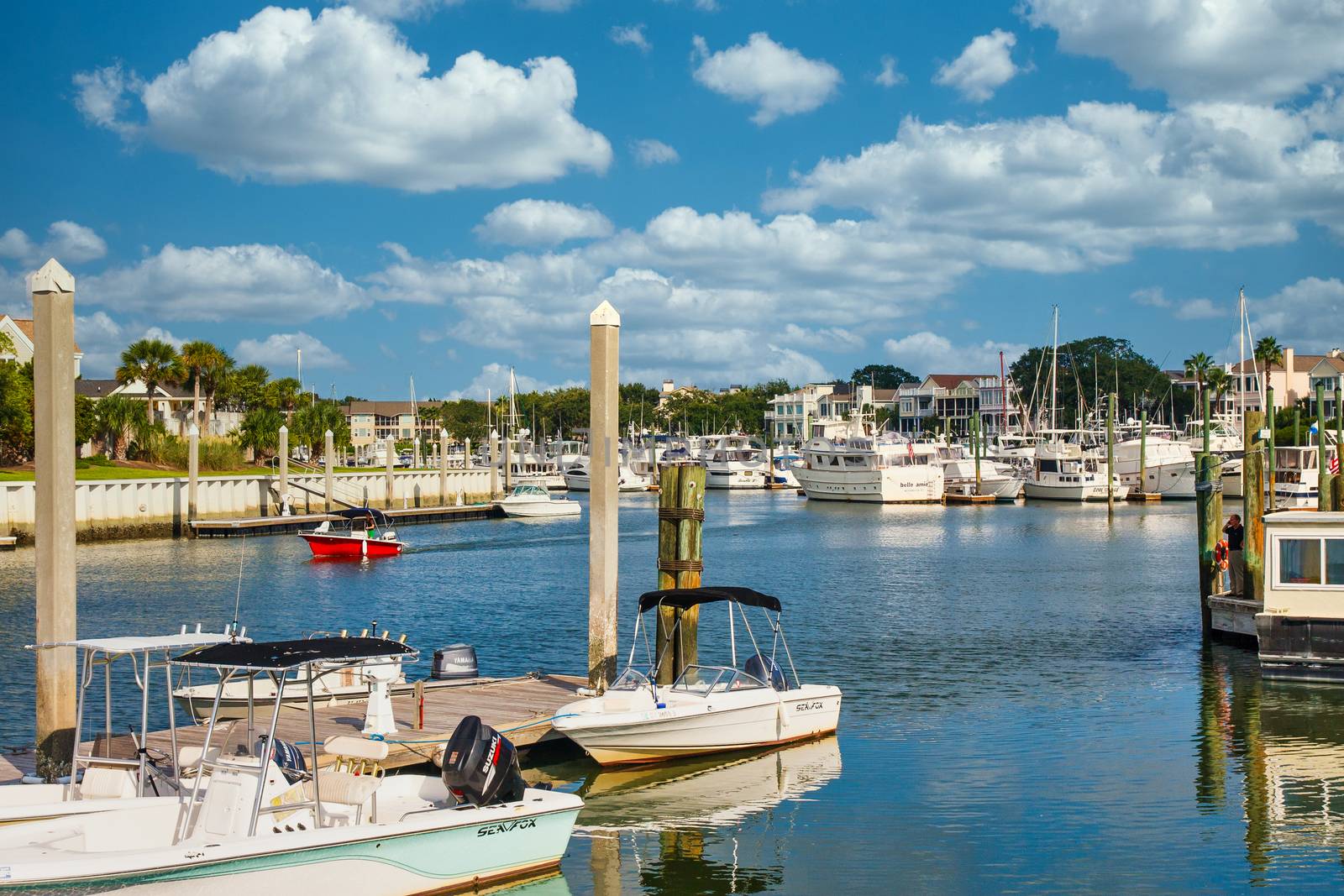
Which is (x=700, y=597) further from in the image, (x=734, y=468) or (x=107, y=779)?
(x=734, y=468)

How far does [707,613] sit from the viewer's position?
37750mm

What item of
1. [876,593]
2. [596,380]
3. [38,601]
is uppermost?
[596,380]

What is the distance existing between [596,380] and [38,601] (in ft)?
28.6

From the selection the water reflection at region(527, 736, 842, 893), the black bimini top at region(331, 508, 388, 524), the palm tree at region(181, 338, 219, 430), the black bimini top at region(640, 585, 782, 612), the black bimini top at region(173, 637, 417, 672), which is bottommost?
the water reflection at region(527, 736, 842, 893)

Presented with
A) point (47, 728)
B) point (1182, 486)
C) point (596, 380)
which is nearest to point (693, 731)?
point (596, 380)

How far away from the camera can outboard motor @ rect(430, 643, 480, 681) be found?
74.3ft

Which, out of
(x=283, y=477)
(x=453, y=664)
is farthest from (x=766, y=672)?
(x=283, y=477)

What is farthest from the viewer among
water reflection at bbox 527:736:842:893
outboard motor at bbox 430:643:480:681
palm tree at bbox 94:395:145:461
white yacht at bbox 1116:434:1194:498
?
white yacht at bbox 1116:434:1194:498

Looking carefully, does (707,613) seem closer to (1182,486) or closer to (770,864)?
(770,864)

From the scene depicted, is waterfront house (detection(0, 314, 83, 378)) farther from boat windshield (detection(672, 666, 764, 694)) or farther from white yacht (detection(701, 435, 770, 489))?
boat windshield (detection(672, 666, 764, 694))

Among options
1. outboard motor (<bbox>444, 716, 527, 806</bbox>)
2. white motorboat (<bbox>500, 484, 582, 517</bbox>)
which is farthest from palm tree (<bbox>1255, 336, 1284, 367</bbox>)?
outboard motor (<bbox>444, 716, 527, 806</bbox>)

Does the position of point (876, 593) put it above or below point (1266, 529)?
below

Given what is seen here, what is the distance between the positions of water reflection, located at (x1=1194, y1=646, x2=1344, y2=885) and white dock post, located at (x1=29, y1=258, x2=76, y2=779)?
45.7 feet

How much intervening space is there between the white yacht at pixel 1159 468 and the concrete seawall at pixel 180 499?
5397 cm
